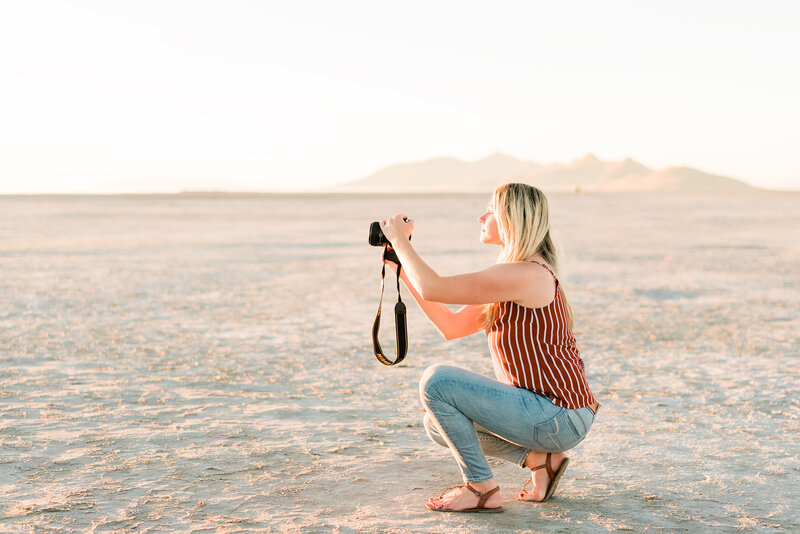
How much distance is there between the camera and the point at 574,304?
10.5m

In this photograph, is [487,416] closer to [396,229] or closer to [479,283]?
[479,283]

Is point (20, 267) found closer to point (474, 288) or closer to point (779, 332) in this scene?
point (779, 332)

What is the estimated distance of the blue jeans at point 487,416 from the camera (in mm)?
3719

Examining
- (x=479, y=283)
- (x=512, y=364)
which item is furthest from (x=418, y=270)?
(x=512, y=364)

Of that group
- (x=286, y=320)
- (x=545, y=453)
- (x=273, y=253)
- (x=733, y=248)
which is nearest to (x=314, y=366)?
(x=286, y=320)

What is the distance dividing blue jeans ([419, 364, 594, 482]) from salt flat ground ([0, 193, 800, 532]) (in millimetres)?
301

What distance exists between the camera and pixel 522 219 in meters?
3.67

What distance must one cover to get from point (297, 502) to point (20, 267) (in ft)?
39.7

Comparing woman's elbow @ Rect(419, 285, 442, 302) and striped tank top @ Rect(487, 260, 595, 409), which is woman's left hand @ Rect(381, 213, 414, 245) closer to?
woman's elbow @ Rect(419, 285, 442, 302)

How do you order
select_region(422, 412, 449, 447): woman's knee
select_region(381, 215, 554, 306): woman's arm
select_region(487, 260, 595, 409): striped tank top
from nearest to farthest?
1. select_region(381, 215, 554, 306): woman's arm
2. select_region(487, 260, 595, 409): striped tank top
3. select_region(422, 412, 449, 447): woman's knee

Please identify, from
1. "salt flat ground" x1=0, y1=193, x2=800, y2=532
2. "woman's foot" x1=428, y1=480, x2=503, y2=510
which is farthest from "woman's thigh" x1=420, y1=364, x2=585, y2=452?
"salt flat ground" x1=0, y1=193, x2=800, y2=532

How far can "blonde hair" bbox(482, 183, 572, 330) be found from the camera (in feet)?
12.0

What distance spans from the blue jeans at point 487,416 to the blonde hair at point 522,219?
551mm

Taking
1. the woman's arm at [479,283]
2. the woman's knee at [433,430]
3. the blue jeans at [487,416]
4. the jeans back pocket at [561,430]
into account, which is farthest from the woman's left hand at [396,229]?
the jeans back pocket at [561,430]
